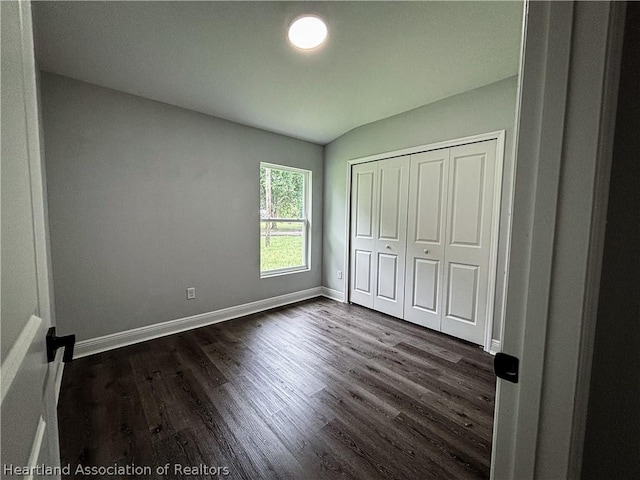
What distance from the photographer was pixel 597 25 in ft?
1.51

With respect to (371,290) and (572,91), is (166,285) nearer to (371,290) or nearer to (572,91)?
(371,290)

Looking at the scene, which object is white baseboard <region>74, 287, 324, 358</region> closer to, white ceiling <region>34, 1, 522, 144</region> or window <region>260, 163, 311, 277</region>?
window <region>260, 163, 311, 277</region>

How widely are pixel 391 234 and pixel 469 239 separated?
34.9 inches

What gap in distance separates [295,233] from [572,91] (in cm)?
347

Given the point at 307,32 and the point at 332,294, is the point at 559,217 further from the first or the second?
the point at 332,294

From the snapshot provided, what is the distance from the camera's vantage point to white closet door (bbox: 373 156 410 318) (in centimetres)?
304

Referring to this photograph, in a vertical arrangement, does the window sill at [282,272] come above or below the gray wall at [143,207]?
below

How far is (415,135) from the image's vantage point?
2.86m

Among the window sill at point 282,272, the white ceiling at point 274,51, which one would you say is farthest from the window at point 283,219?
the white ceiling at point 274,51

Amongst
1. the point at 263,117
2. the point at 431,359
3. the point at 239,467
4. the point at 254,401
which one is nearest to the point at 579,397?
the point at 239,467

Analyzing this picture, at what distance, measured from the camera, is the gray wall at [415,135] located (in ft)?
7.44

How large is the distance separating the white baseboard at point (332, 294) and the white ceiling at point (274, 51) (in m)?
2.60

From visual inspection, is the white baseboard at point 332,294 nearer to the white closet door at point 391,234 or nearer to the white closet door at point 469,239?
the white closet door at point 391,234

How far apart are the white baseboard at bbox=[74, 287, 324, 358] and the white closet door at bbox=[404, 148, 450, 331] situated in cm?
174
